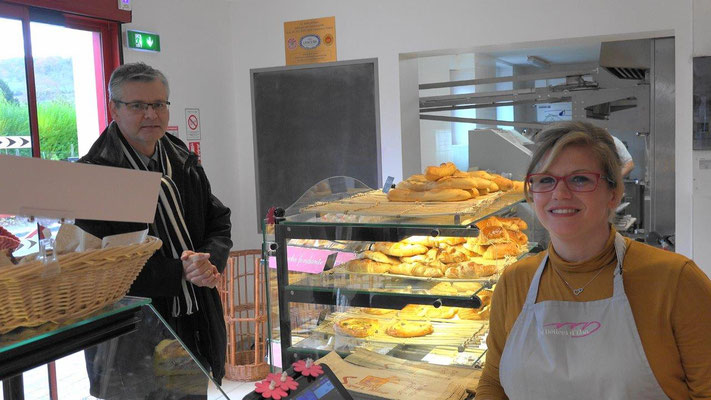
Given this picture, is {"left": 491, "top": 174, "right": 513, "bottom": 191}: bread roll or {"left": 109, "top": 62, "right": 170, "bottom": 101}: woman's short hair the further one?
{"left": 491, "top": 174, "right": 513, "bottom": 191}: bread roll

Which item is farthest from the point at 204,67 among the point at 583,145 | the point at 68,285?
the point at 68,285

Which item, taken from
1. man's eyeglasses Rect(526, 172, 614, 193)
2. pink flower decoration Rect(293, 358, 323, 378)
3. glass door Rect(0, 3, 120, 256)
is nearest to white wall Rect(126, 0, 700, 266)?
glass door Rect(0, 3, 120, 256)

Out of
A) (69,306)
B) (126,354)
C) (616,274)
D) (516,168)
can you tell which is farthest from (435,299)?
(516,168)

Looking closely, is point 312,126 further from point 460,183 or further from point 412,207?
point 412,207

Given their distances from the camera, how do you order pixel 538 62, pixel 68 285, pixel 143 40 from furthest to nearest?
pixel 538 62
pixel 143 40
pixel 68 285

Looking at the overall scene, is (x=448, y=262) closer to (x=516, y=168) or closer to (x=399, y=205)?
(x=399, y=205)

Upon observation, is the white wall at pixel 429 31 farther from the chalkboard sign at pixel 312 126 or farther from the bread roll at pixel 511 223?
the bread roll at pixel 511 223

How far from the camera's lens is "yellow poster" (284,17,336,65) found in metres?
5.05

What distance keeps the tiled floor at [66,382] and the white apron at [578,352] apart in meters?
0.72

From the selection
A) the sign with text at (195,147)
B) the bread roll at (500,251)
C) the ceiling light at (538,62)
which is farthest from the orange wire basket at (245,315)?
the ceiling light at (538,62)

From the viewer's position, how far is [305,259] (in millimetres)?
2496

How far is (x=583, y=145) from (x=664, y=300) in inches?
15.8

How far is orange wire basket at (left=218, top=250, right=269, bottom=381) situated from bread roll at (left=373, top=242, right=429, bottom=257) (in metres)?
2.27

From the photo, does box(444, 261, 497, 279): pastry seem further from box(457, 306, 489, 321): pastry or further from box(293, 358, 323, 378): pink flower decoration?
box(293, 358, 323, 378): pink flower decoration
